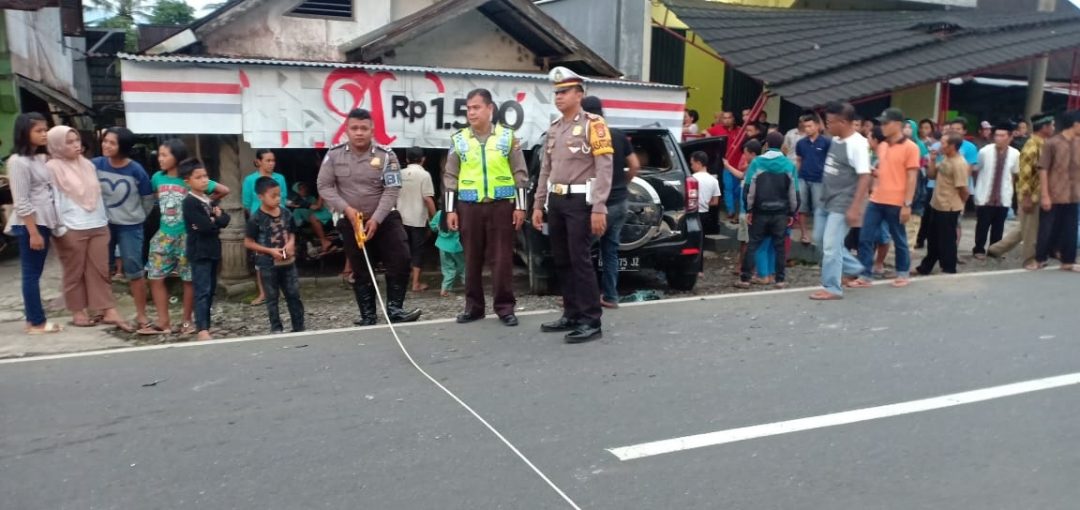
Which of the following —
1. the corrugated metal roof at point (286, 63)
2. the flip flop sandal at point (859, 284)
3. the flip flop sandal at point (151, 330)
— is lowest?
the flip flop sandal at point (151, 330)

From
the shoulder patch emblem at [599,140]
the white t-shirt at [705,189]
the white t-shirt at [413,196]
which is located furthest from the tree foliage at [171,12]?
the shoulder patch emblem at [599,140]

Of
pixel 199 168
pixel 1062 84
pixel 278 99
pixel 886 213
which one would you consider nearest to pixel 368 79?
pixel 278 99

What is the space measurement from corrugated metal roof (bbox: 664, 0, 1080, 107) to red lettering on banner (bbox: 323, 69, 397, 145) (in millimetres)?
5630

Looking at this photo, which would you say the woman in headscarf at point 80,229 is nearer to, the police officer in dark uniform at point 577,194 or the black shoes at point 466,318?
the black shoes at point 466,318

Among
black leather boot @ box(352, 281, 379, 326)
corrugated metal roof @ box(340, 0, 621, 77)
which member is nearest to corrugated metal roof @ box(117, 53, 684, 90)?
corrugated metal roof @ box(340, 0, 621, 77)

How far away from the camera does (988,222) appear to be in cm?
1064

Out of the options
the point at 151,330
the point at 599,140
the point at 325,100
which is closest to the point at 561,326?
the point at 599,140

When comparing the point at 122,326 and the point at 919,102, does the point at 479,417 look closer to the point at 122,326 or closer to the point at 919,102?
the point at 122,326

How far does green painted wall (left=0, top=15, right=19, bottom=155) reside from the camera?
1191 centimetres

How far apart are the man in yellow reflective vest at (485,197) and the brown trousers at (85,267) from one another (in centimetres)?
286

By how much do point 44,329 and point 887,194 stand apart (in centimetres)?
745

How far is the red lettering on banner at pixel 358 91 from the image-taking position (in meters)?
9.38

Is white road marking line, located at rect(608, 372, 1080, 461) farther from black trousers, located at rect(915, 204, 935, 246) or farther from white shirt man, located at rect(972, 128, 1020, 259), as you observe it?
black trousers, located at rect(915, 204, 935, 246)

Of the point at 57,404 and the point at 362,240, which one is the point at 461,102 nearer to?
the point at 362,240
